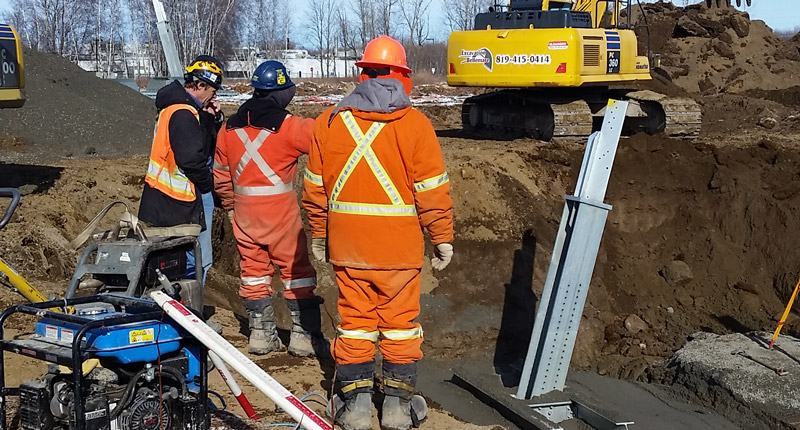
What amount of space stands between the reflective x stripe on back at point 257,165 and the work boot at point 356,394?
1615mm

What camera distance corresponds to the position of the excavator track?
46.2 feet

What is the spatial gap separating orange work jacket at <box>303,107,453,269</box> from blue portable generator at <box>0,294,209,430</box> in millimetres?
1077

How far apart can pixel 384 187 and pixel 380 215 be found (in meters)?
0.15

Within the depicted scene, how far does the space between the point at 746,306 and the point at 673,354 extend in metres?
2.00

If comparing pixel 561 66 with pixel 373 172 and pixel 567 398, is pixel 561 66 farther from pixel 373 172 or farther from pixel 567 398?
pixel 373 172

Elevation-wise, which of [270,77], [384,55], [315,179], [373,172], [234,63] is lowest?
[234,63]

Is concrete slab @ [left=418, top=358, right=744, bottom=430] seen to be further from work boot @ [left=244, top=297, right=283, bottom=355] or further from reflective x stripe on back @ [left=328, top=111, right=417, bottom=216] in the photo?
reflective x stripe on back @ [left=328, top=111, right=417, bottom=216]

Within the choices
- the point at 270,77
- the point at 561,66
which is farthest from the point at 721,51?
the point at 270,77

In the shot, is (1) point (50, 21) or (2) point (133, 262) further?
(1) point (50, 21)

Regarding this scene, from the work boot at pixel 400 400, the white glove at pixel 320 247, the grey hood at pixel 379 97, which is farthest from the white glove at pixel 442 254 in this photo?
the grey hood at pixel 379 97

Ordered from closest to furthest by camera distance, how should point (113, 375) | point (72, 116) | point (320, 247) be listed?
point (113, 375)
point (320, 247)
point (72, 116)

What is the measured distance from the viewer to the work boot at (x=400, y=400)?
15.1ft

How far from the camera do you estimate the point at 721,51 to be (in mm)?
25188

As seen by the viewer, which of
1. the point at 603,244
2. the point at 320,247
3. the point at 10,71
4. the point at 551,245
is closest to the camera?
the point at 320,247
